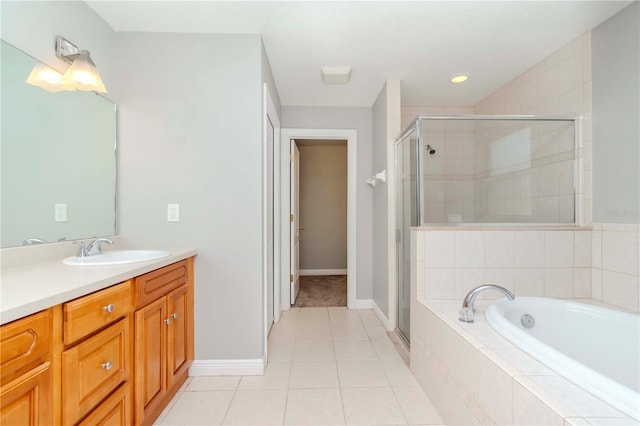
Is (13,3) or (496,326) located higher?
(13,3)

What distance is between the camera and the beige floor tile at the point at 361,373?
179 centimetres

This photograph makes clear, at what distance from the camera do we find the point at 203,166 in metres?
1.90

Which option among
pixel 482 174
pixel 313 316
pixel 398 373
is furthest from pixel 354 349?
pixel 482 174

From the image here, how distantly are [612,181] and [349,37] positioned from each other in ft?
6.42

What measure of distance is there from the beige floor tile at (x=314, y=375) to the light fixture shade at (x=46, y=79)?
2152mm

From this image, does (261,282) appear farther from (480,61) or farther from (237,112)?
(480,61)

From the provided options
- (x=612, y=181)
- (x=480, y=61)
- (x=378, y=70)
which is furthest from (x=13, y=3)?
(x=612, y=181)

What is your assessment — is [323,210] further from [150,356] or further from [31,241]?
[31,241]

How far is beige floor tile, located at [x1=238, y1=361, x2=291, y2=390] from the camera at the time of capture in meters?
1.77

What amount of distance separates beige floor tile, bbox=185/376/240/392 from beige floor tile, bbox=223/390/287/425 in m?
0.11

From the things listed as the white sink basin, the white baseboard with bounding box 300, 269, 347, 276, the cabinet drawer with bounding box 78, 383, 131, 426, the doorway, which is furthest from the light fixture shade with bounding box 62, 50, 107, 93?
the white baseboard with bounding box 300, 269, 347, 276

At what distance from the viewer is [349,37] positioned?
1.98 metres

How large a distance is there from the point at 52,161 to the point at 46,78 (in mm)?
421

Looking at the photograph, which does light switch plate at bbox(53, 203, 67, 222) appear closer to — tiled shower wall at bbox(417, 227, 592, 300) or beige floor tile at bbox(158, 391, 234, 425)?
beige floor tile at bbox(158, 391, 234, 425)
